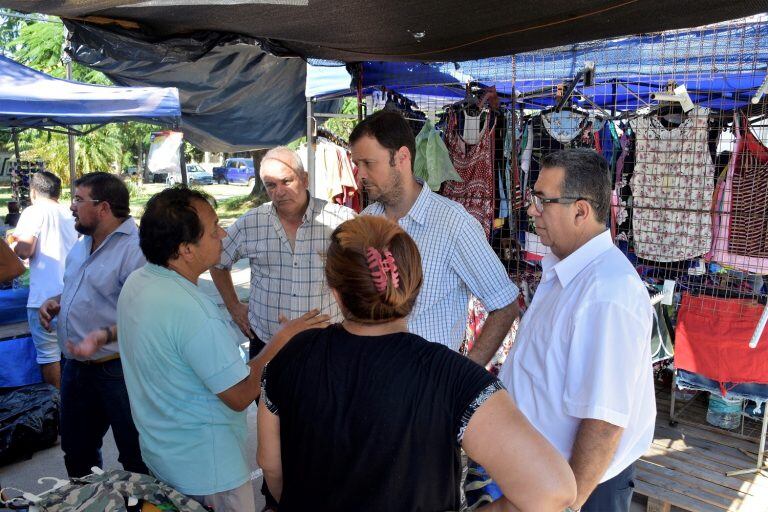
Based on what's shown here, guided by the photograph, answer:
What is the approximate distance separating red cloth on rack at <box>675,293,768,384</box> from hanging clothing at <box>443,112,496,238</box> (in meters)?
1.49

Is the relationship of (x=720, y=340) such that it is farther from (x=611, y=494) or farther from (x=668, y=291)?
(x=611, y=494)

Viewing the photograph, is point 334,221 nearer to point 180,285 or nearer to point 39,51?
point 180,285

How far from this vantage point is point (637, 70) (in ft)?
14.1

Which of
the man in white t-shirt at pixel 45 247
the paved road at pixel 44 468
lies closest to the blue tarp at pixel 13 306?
the man in white t-shirt at pixel 45 247

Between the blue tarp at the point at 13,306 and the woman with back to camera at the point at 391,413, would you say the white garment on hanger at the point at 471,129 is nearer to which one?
the woman with back to camera at the point at 391,413

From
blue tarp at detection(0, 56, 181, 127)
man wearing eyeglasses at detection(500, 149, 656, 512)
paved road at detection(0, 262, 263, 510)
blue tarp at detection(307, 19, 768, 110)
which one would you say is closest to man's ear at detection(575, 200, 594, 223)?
man wearing eyeglasses at detection(500, 149, 656, 512)

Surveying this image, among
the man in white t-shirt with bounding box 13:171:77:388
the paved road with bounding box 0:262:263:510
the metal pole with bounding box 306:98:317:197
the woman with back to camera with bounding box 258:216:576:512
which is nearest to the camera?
the woman with back to camera with bounding box 258:216:576:512

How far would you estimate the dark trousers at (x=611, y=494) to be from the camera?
178 cm

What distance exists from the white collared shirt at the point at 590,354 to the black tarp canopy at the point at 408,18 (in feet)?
3.53

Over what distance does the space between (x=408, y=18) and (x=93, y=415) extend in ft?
7.65

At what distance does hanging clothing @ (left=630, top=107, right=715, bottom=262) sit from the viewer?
12.6ft

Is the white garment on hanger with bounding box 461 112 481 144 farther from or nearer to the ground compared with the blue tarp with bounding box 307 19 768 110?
nearer to the ground

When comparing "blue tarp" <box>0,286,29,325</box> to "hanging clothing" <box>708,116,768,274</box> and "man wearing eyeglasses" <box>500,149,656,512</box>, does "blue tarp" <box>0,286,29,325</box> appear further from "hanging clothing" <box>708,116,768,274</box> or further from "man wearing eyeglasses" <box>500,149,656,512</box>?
"hanging clothing" <box>708,116,768,274</box>

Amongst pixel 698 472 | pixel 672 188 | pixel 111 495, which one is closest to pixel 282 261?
pixel 111 495
